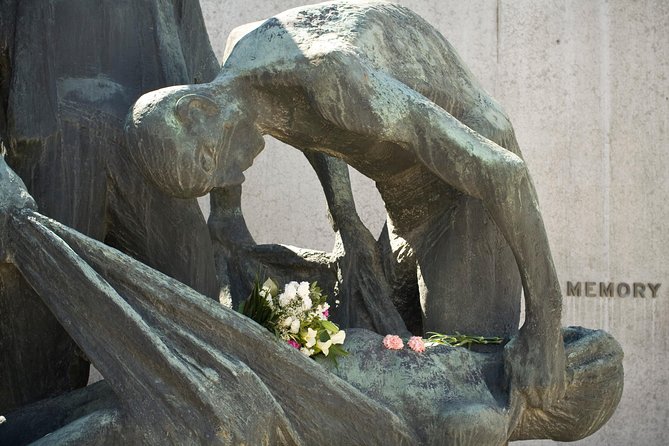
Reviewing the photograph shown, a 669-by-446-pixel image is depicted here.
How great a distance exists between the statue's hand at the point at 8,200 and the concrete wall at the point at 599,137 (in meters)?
3.49

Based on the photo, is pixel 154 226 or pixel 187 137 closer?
pixel 187 137

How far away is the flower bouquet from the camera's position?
342 centimetres

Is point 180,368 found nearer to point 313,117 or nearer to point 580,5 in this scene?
point 313,117

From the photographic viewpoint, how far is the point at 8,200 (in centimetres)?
314

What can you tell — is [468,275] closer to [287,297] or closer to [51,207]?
[287,297]

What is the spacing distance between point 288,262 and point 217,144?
0.88 meters

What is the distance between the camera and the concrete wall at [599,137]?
6625 millimetres

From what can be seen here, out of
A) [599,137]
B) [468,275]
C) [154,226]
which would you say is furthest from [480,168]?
[599,137]

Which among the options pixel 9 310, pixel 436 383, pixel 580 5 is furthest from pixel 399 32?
pixel 580 5

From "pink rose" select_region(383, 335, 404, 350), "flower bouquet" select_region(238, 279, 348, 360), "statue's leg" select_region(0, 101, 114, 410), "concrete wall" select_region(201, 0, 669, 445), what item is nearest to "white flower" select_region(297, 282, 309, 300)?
"flower bouquet" select_region(238, 279, 348, 360)

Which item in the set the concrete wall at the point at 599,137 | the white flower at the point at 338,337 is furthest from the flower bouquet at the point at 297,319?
the concrete wall at the point at 599,137

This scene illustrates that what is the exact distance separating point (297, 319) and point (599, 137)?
12.0 ft

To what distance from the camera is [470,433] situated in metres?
3.39

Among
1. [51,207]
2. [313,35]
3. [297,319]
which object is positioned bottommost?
[297,319]
